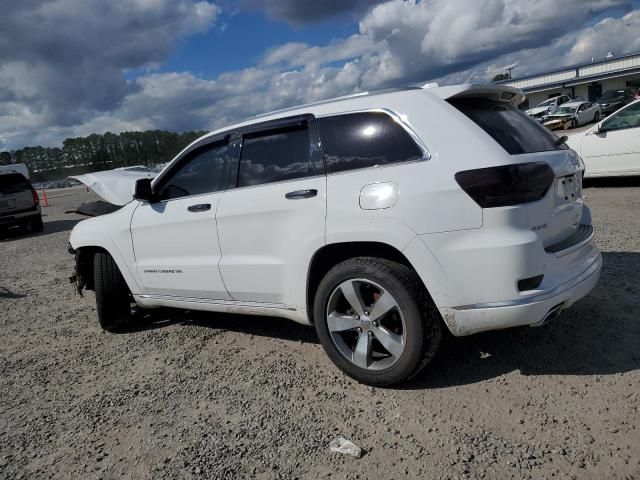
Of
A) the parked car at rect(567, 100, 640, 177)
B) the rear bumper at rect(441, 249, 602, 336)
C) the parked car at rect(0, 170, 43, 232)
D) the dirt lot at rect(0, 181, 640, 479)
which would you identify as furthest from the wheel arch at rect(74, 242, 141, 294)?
the parked car at rect(0, 170, 43, 232)

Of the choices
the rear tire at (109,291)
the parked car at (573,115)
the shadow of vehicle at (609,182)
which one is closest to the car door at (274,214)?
the rear tire at (109,291)

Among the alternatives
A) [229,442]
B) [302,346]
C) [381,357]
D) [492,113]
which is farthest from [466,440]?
[492,113]

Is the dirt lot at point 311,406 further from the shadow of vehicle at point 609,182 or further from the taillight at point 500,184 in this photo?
the shadow of vehicle at point 609,182

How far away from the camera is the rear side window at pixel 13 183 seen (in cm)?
1299

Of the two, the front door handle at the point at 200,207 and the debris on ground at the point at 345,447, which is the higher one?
the front door handle at the point at 200,207

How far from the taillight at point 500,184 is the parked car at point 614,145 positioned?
7.36 m

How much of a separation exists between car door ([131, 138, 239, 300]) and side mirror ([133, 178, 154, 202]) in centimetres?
6

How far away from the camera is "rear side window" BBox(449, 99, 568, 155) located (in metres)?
2.90

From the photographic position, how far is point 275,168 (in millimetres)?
3498

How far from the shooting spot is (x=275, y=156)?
3.52 meters

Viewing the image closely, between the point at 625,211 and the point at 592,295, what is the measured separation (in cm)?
396

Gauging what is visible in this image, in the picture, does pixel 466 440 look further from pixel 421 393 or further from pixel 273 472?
pixel 273 472

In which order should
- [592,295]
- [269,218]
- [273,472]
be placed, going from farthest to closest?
[592,295]
[269,218]
[273,472]

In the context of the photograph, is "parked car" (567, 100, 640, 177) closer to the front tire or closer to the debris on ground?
the front tire
